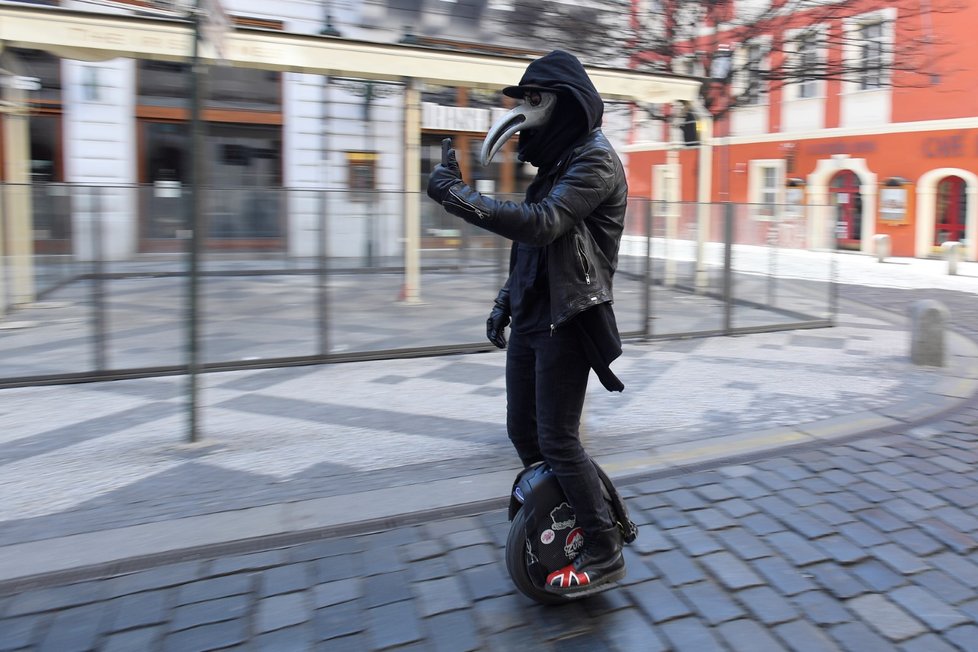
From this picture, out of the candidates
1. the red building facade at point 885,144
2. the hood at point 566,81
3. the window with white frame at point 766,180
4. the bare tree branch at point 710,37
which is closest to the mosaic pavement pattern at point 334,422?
the hood at point 566,81

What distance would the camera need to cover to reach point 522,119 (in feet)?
8.62

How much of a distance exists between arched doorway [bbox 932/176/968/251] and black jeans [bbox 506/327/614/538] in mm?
22063

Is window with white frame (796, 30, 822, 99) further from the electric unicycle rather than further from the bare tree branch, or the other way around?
the electric unicycle

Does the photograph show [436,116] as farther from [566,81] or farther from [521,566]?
[521,566]

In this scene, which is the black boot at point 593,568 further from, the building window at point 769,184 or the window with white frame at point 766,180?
the building window at point 769,184

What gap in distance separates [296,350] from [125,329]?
1.41m

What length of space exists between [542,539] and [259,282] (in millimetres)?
4938

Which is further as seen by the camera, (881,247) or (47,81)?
(881,247)

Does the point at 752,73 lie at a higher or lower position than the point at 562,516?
higher

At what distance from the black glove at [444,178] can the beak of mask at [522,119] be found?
6.6 inches

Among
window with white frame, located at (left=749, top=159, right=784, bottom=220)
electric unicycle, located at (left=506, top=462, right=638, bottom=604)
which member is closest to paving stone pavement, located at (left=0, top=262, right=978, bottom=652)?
electric unicycle, located at (left=506, top=462, right=638, bottom=604)

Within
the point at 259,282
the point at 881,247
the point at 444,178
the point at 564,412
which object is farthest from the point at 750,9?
the point at 444,178

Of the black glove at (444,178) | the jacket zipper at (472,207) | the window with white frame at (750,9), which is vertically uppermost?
the window with white frame at (750,9)

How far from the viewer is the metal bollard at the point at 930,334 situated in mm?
7133
